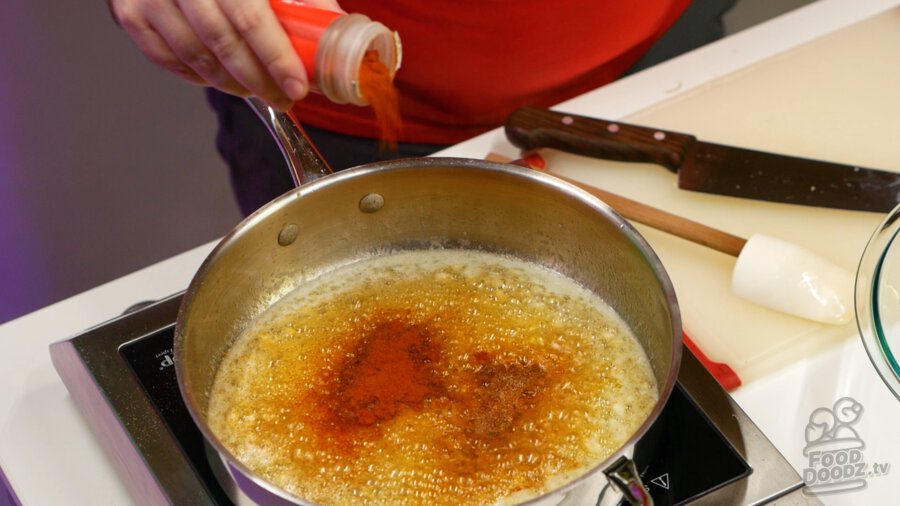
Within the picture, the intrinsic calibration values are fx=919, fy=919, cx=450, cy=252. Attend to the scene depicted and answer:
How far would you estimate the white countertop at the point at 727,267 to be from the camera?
81 centimetres

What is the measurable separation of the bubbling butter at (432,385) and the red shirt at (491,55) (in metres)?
0.40

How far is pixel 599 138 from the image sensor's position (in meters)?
1.04

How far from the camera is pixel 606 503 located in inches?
25.2

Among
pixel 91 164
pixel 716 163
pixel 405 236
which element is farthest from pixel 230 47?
pixel 91 164

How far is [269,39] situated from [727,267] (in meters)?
0.52

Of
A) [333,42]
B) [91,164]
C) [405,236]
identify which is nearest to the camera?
[333,42]

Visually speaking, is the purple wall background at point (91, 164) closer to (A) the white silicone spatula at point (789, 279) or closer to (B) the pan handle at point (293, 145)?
(B) the pan handle at point (293, 145)

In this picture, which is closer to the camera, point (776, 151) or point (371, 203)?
point (371, 203)

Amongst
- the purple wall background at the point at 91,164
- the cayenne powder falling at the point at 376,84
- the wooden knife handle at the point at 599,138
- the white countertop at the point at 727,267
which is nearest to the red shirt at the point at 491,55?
the white countertop at the point at 727,267

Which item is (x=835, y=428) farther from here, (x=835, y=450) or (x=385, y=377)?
(x=385, y=377)

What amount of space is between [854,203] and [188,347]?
71 cm

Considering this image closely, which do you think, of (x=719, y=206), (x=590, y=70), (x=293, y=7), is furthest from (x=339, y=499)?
(x=590, y=70)

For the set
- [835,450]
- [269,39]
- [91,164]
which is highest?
[269,39]

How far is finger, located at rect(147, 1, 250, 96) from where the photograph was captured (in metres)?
0.79
